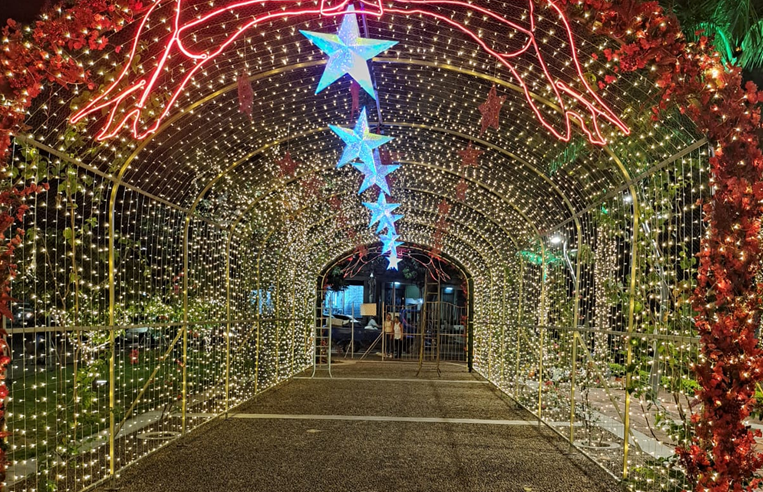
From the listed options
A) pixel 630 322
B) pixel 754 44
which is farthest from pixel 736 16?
pixel 630 322

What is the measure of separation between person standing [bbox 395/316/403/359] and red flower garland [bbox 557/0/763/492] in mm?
16998

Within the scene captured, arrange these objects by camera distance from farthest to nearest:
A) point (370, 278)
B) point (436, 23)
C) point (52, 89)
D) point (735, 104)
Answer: point (370, 278)
point (436, 23)
point (52, 89)
point (735, 104)

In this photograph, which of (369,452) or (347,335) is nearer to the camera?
(369,452)

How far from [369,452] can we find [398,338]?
46.4 feet

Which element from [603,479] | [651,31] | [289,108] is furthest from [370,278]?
[651,31]

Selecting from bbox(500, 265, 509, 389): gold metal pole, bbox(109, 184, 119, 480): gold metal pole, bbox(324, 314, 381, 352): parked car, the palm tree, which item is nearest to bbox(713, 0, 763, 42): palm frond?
the palm tree

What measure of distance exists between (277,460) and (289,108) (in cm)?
414

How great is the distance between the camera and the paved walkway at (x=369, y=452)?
249 inches

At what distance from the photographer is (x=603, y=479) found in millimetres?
6715

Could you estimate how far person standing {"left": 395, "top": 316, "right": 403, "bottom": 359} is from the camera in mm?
21734

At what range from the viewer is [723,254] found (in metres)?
4.54

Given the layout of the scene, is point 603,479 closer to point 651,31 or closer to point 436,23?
point 651,31

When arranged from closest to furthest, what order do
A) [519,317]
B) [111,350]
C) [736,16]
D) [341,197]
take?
[111,350] < [736,16] < [519,317] < [341,197]

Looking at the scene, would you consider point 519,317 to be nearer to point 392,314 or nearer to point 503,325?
point 503,325
